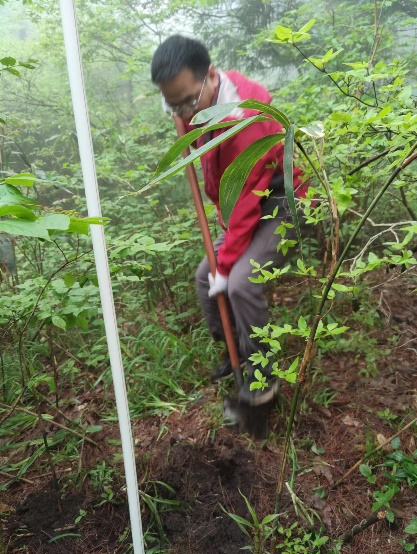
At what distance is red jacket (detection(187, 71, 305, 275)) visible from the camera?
4.37ft

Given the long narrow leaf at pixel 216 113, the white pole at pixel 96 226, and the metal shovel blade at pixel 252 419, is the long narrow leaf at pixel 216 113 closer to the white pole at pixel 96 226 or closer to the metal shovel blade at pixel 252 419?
the white pole at pixel 96 226

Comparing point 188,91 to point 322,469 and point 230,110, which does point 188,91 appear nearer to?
point 230,110

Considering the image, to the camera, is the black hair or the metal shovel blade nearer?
the black hair

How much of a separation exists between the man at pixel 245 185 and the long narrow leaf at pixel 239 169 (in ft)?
1.51

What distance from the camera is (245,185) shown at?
1396 mm

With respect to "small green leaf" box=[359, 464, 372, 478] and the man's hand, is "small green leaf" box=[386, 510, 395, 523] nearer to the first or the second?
"small green leaf" box=[359, 464, 372, 478]

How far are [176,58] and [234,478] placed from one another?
136cm

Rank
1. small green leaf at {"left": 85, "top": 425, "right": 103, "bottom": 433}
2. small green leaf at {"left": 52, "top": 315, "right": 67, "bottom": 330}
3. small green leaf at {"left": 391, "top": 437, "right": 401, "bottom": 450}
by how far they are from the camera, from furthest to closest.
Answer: small green leaf at {"left": 85, "top": 425, "right": 103, "bottom": 433} → small green leaf at {"left": 391, "top": 437, "right": 401, "bottom": 450} → small green leaf at {"left": 52, "top": 315, "right": 67, "bottom": 330}

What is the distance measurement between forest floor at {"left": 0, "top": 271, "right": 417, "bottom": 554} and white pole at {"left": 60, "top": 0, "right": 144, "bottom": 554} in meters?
0.37

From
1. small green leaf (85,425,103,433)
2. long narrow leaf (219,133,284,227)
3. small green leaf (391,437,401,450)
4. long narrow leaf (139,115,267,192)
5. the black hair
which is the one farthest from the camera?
small green leaf (85,425,103,433)

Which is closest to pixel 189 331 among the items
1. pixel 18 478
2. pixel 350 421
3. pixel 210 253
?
pixel 210 253

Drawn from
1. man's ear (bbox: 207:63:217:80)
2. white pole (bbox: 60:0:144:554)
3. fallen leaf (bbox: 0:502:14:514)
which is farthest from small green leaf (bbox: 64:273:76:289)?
man's ear (bbox: 207:63:217:80)

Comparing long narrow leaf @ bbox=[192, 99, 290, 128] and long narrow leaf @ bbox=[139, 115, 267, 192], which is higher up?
long narrow leaf @ bbox=[192, 99, 290, 128]

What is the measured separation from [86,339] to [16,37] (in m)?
1.18
